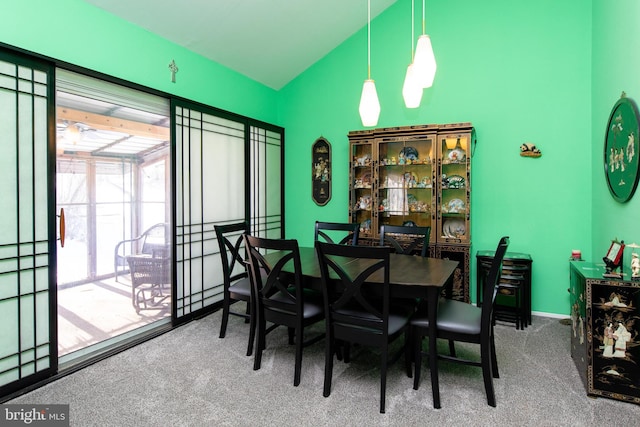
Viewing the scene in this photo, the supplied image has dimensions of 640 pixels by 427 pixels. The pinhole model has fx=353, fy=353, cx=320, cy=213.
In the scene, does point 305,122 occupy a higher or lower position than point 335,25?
lower

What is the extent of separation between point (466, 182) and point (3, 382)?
4.05 metres

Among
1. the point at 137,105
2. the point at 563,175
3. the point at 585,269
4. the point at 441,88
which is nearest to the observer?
the point at 585,269

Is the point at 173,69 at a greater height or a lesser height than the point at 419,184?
greater

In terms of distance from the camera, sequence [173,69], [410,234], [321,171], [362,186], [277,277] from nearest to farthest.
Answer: [277,277] → [410,234] → [173,69] → [362,186] → [321,171]

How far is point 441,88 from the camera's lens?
13.2 ft

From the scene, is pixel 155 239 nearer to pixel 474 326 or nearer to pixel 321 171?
pixel 321 171

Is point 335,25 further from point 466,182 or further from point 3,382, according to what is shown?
point 3,382

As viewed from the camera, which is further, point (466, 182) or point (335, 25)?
point (335, 25)

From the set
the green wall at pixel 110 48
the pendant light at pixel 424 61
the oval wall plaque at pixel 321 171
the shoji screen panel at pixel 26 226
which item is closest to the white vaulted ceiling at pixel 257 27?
the green wall at pixel 110 48

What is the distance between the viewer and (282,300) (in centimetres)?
258

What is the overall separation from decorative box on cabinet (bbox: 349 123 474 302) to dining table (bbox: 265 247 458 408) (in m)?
0.99

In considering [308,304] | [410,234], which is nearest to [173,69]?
[308,304]

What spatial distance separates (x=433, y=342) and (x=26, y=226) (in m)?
Answer: 2.74

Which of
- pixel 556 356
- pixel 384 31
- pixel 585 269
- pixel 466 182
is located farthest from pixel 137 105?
pixel 556 356
